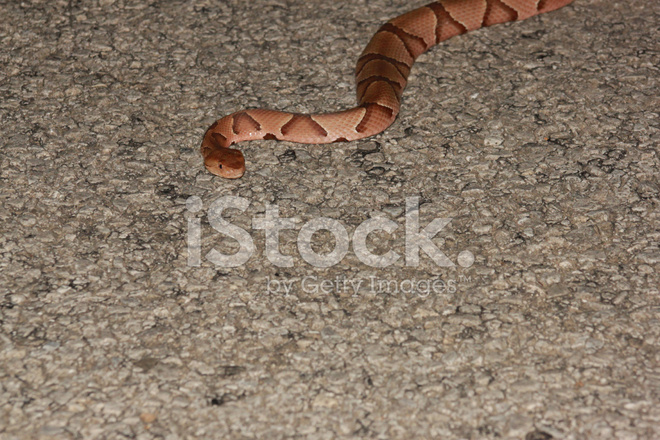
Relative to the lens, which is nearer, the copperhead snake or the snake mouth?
the snake mouth

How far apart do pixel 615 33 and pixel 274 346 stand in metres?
3.98

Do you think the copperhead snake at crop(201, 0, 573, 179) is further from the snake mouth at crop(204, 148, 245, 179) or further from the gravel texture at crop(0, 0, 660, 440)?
the gravel texture at crop(0, 0, 660, 440)

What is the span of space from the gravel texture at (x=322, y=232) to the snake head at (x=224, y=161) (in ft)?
0.29

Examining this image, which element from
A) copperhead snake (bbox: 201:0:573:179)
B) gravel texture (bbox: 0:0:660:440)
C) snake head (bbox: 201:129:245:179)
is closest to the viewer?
gravel texture (bbox: 0:0:660:440)

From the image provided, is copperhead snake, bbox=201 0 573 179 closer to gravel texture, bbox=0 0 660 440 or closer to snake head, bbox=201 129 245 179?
snake head, bbox=201 129 245 179

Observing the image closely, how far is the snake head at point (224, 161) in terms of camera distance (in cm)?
457

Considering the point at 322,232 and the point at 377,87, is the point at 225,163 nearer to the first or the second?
the point at 322,232

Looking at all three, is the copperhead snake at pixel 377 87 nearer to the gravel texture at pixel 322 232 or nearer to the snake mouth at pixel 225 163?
the snake mouth at pixel 225 163

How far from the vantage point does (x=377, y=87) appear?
204 inches

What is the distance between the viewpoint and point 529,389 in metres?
3.36

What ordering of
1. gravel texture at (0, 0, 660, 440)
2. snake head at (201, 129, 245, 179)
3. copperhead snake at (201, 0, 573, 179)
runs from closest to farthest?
gravel texture at (0, 0, 660, 440) < snake head at (201, 129, 245, 179) < copperhead snake at (201, 0, 573, 179)

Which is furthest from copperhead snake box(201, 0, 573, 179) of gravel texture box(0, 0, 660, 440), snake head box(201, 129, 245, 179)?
gravel texture box(0, 0, 660, 440)

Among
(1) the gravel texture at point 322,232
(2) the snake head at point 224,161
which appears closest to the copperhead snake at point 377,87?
(2) the snake head at point 224,161

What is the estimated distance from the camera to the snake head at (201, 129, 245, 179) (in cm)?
457
